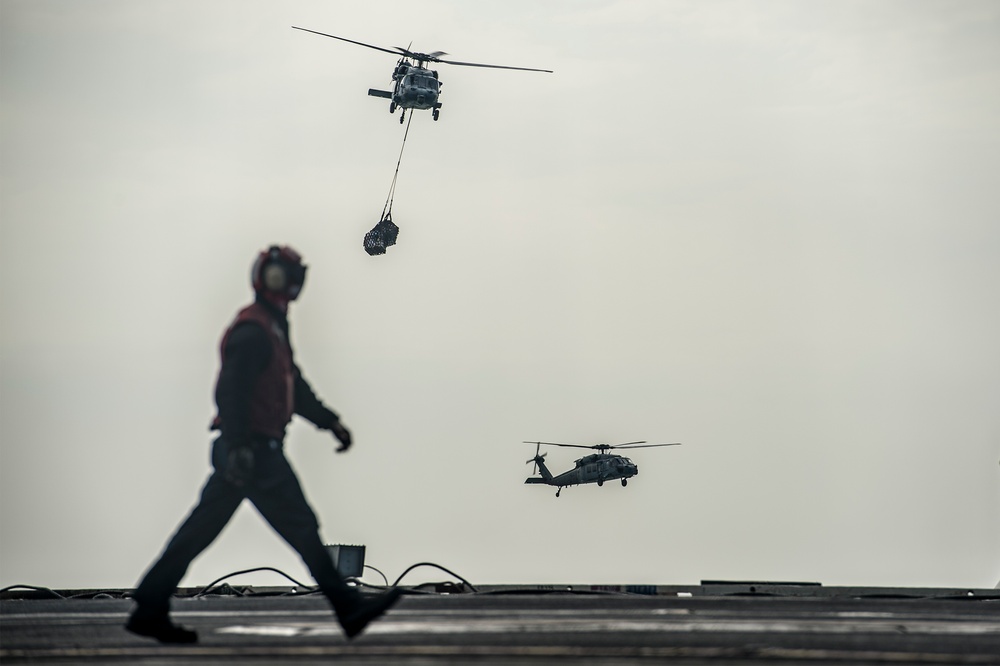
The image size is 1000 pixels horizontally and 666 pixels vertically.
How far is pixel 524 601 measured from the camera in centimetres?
1319

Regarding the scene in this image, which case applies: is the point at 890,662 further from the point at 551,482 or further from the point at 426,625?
the point at 551,482

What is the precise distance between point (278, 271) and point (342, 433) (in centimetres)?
109

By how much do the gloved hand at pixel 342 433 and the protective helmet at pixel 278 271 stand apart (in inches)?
33.2

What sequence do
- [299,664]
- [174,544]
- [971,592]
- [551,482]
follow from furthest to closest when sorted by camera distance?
[551,482] → [971,592] → [174,544] → [299,664]

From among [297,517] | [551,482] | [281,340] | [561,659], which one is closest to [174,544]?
[297,517]

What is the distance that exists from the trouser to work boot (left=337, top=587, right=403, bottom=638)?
0.32 feet

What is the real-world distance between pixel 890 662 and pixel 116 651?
408cm

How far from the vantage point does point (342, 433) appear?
9.60 m

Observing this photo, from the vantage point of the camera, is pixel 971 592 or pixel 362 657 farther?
pixel 971 592

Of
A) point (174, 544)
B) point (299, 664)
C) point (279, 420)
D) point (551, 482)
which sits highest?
point (551, 482)

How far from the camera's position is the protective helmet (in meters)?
9.38

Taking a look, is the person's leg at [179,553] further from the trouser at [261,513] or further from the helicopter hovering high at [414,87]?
the helicopter hovering high at [414,87]

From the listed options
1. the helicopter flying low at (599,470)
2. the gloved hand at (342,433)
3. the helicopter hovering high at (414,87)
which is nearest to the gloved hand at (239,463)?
the gloved hand at (342,433)

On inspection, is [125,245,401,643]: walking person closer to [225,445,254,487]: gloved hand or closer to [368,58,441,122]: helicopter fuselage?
[225,445,254,487]: gloved hand
